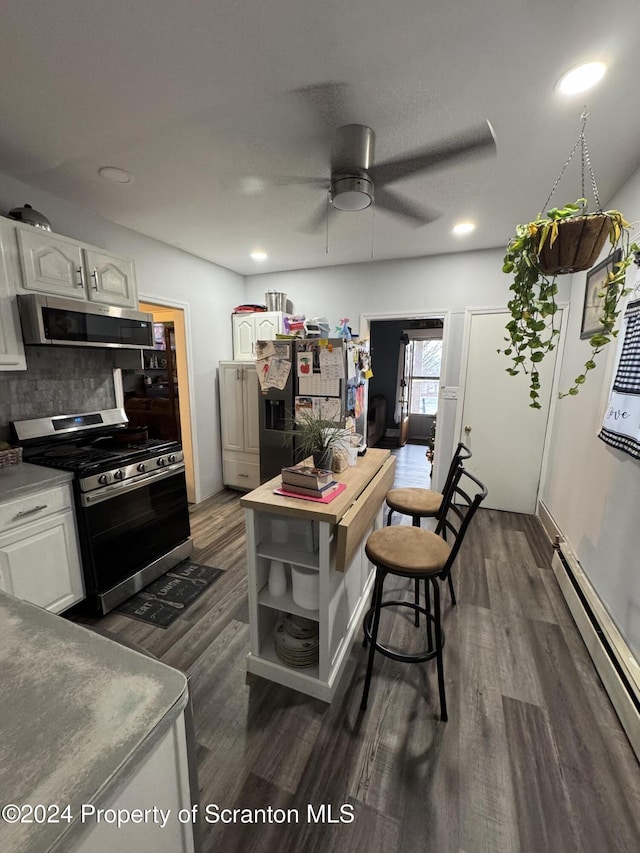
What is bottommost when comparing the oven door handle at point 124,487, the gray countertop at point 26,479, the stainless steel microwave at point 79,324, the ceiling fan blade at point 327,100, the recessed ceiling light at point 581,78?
the oven door handle at point 124,487

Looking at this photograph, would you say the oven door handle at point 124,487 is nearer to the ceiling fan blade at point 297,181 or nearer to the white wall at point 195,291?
the white wall at point 195,291

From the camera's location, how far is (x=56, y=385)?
2.50 metres

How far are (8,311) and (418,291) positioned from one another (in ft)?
11.3

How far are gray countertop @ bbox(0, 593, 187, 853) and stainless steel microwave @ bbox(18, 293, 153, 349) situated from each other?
184 cm

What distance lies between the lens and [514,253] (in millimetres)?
1324

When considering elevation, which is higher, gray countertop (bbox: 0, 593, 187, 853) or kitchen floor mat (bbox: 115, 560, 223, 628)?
gray countertop (bbox: 0, 593, 187, 853)

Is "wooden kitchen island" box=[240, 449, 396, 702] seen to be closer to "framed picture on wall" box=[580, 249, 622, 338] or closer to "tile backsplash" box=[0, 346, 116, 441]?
"tile backsplash" box=[0, 346, 116, 441]

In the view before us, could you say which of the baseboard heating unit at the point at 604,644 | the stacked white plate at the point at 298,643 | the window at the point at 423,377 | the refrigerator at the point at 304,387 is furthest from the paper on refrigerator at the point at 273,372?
the window at the point at 423,377

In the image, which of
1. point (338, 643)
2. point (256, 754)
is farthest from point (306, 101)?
point (256, 754)

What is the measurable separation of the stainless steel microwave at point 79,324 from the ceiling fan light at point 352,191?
1646 mm

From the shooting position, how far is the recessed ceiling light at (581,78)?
1.37m

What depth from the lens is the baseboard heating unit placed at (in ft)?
4.89

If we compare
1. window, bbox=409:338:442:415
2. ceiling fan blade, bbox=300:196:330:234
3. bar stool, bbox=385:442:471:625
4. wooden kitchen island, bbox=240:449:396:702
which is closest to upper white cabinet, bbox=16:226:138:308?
ceiling fan blade, bbox=300:196:330:234

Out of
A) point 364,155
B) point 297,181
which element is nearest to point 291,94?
point 364,155
